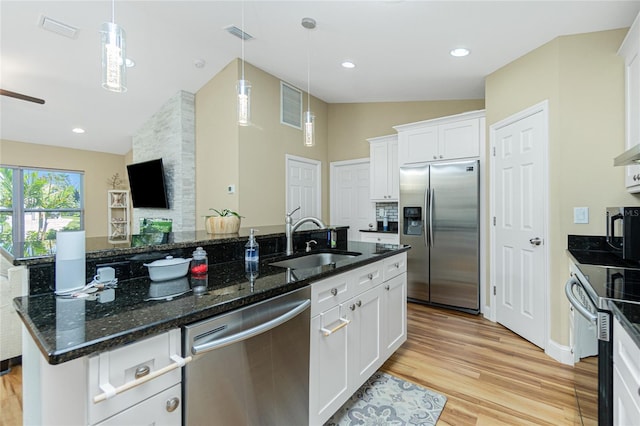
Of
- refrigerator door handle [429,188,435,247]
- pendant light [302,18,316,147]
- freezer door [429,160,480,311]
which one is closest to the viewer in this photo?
pendant light [302,18,316,147]

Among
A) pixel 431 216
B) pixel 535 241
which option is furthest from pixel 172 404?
pixel 431 216

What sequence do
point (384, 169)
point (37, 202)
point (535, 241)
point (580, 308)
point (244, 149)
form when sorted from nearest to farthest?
point (580, 308), point (535, 241), point (244, 149), point (384, 169), point (37, 202)

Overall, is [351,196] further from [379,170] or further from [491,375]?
[491,375]

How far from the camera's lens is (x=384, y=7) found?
7.89 ft

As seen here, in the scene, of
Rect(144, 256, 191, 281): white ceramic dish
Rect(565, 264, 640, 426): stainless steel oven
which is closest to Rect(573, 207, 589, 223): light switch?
Rect(565, 264, 640, 426): stainless steel oven

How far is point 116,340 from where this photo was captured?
821 mm

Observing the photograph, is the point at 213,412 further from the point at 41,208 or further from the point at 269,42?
the point at 41,208

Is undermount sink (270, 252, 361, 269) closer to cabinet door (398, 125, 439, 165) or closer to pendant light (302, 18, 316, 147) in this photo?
pendant light (302, 18, 316, 147)

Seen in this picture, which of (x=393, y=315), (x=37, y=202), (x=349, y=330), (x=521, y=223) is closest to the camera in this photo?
(x=349, y=330)

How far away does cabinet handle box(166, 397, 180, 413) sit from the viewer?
0.95 metres

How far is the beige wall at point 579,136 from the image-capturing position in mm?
2344

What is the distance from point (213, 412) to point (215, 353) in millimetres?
201

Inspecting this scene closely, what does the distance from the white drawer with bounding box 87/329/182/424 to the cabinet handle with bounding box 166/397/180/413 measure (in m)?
0.05

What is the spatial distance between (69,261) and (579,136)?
3416 mm
